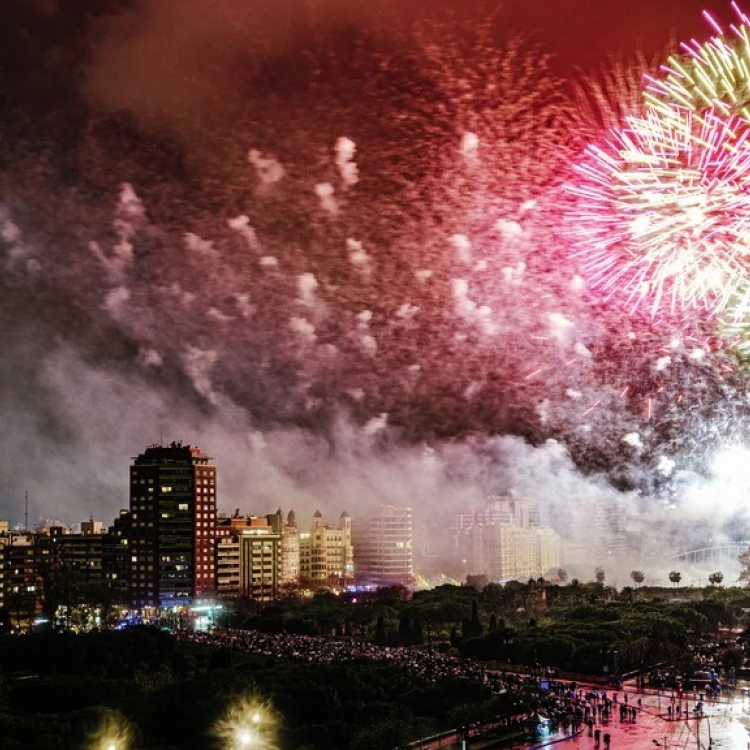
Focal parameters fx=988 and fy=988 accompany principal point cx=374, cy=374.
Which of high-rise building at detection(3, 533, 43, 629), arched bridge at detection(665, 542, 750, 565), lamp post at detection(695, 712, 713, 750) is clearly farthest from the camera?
high-rise building at detection(3, 533, 43, 629)

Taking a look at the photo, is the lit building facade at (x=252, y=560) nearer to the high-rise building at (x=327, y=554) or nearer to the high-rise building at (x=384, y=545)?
the high-rise building at (x=327, y=554)

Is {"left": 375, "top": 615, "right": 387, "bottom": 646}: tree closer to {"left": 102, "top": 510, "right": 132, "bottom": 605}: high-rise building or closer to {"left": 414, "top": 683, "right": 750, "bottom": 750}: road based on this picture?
{"left": 414, "top": 683, "right": 750, "bottom": 750}: road

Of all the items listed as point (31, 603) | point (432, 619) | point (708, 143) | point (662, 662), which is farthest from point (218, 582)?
point (708, 143)

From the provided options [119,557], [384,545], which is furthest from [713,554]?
[119,557]

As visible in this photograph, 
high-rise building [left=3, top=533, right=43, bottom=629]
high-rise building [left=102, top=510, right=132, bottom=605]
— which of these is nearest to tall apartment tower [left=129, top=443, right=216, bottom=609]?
high-rise building [left=102, top=510, right=132, bottom=605]

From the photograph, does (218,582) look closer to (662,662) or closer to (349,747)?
(662,662)

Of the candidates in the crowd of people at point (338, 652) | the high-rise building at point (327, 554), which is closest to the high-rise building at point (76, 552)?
the high-rise building at point (327, 554)
